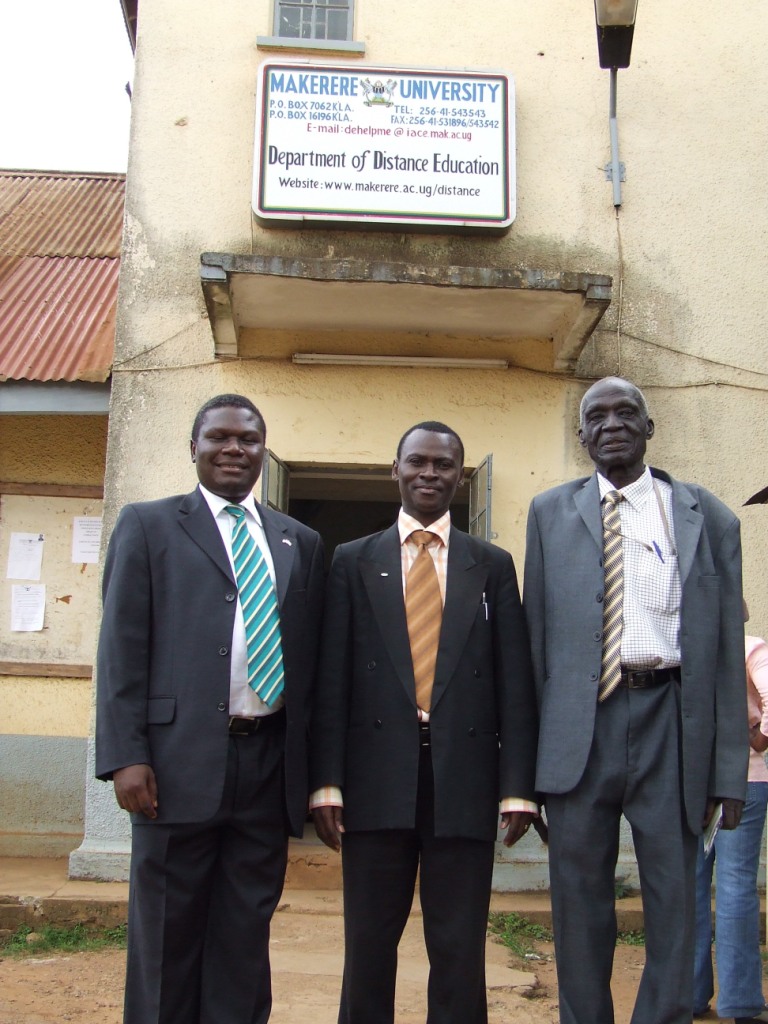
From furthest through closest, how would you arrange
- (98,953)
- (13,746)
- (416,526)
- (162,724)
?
(13,746) → (98,953) → (416,526) → (162,724)

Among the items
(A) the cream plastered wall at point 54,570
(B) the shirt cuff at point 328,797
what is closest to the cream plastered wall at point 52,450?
(A) the cream plastered wall at point 54,570

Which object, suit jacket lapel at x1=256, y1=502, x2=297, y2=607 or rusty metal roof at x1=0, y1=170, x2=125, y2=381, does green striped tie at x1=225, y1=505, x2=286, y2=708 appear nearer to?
suit jacket lapel at x1=256, y1=502, x2=297, y2=607

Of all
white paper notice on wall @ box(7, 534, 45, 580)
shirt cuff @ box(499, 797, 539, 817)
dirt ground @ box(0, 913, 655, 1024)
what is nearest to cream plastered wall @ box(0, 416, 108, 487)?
white paper notice on wall @ box(7, 534, 45, 580)

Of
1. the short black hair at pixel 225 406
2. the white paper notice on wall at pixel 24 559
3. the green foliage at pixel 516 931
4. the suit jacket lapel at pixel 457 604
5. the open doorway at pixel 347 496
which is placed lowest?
the green foliage at pixel 516 931

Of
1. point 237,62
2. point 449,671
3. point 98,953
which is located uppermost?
point 237,62

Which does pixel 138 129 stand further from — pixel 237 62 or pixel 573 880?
pixel 573 880

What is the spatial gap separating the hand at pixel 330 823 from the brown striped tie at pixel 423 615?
40 cm

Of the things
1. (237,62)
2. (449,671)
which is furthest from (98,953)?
(237,62)

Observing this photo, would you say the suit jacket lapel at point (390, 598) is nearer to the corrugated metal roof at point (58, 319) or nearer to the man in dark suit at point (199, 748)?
the man in dark suit at point (199, 748)

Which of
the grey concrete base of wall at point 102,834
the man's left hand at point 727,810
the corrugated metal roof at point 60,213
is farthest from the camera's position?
the corrugated metal roof at point 60,213

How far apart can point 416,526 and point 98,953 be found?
315 cm

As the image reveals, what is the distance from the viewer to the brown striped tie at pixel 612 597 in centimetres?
286

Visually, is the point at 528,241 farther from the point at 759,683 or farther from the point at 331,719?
the point at 331,719

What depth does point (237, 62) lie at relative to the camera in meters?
6.09
